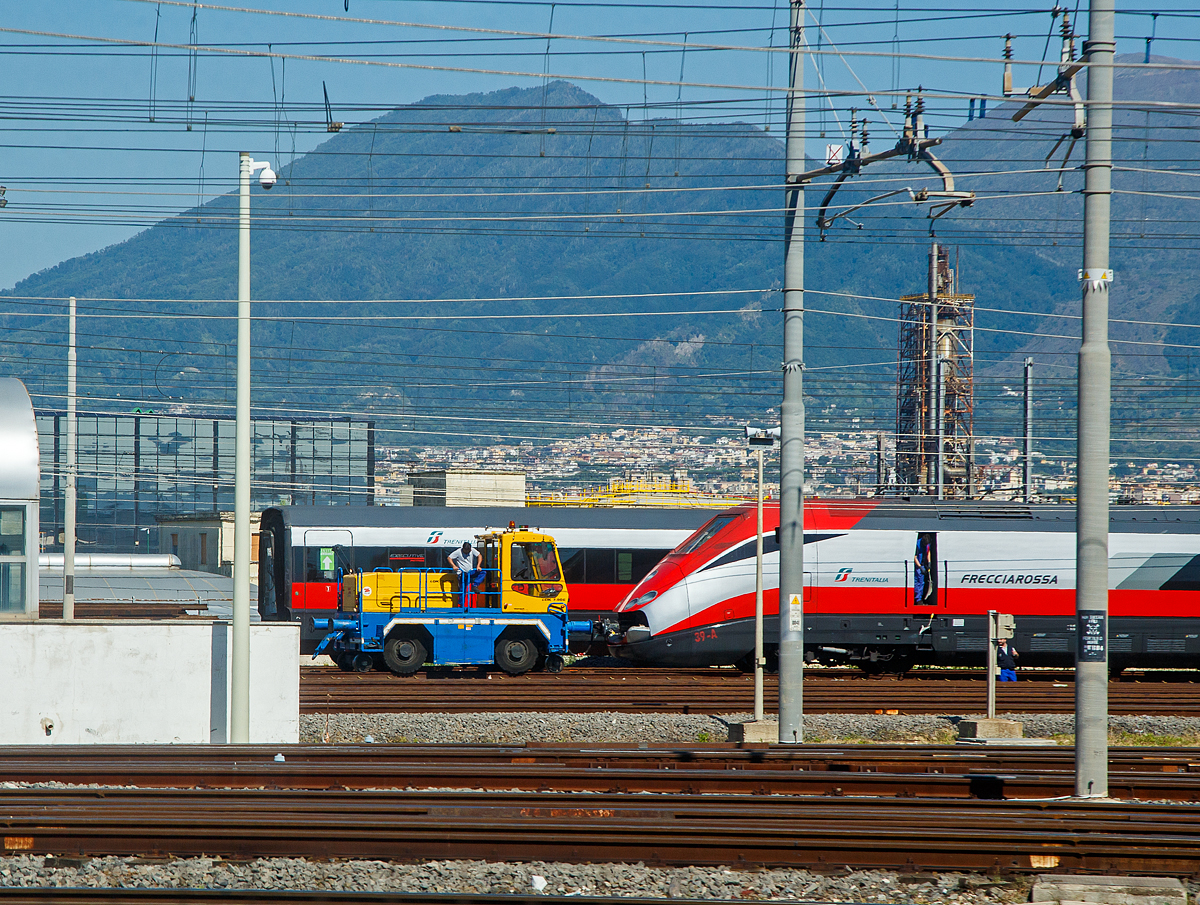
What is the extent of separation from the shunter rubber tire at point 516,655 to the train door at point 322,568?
474 cm

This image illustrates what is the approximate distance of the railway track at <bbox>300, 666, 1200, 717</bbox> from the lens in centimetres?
1905

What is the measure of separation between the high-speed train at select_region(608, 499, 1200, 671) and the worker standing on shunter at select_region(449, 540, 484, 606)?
3.25 m

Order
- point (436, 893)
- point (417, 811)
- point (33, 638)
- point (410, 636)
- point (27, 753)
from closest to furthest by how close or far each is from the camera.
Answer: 1. point (436, 893)
2. point (417, 811)
3. point (27, 753)
4. point (33, 638)
5. point (410, 636)

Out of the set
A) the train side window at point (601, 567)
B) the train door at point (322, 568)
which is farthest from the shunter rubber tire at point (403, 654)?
the train side window at point (601, 567)

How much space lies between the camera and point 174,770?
11.9 metres

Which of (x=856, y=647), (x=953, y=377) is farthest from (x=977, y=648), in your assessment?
(x=953, y=377)

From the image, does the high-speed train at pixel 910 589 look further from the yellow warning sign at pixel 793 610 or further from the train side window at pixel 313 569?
the yellow warning sign at pixel 793 610

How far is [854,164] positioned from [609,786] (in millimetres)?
8699

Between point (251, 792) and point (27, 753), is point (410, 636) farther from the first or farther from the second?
point (251, 792)

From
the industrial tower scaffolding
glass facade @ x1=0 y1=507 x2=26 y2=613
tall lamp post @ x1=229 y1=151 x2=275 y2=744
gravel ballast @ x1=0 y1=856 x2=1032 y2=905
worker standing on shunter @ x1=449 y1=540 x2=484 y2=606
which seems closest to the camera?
gravel ballast @ x1=0 y1=856 x2=1032 y2=905

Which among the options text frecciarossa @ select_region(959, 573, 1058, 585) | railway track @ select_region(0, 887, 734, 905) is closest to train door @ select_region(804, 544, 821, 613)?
text frecciarossa @ select_region(959, 573, 1058, 585)

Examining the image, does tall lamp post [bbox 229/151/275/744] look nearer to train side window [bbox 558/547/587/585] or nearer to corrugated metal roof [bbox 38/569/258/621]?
train side window [bbox 558/547/587/585]

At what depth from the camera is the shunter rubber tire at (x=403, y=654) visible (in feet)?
77.3

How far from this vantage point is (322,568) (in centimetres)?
2658
